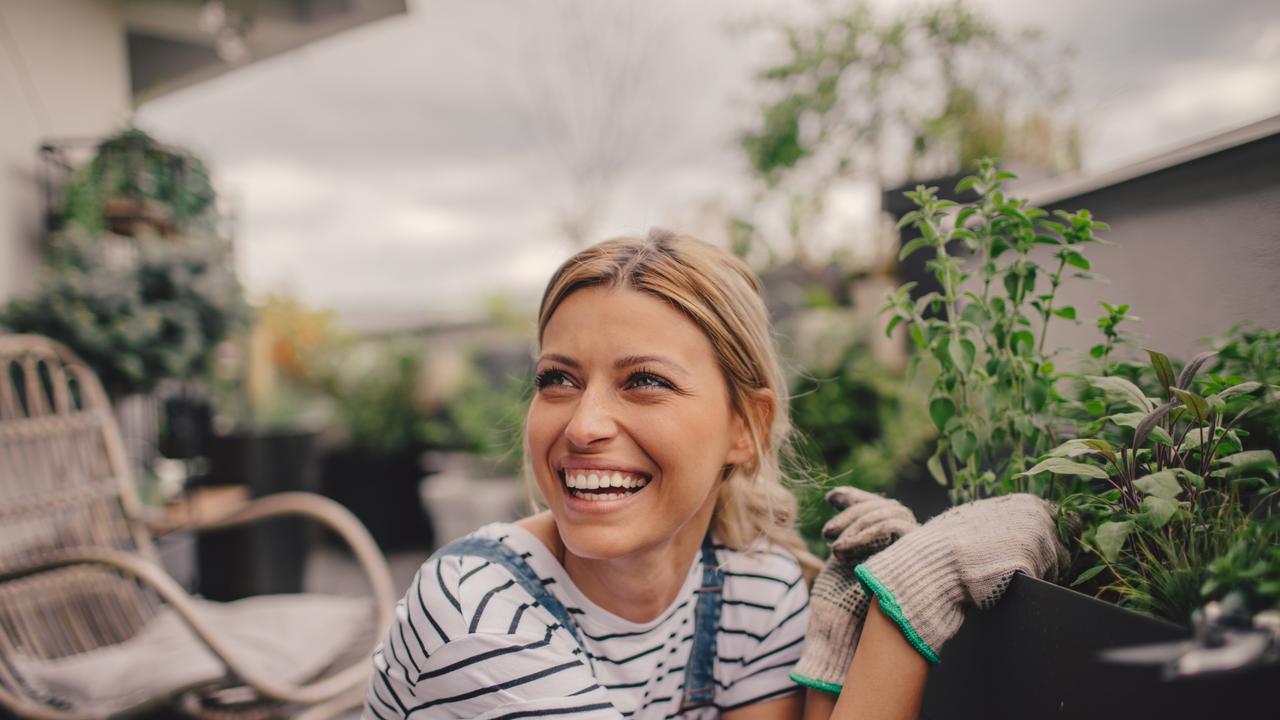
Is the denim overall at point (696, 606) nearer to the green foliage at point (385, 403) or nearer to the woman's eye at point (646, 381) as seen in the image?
the woman's eye at point (646, 381)

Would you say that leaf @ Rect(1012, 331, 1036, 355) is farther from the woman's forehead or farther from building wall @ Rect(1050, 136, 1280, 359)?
the woman's forehead

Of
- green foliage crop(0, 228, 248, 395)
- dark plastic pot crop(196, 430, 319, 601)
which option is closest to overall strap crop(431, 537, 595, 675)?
green foliage crop(0, 228, 248, 395)

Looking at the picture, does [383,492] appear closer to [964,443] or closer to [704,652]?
[704,652]

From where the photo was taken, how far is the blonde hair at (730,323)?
990 millimetres

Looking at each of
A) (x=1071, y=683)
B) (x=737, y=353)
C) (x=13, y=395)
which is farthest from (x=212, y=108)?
(x=1071, y=683)

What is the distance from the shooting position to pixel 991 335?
97 centimetres

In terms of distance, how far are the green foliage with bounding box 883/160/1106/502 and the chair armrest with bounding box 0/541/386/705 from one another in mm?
1516

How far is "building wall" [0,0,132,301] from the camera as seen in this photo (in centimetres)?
289

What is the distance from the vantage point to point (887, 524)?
90 centimetres

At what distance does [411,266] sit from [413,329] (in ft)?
1.88

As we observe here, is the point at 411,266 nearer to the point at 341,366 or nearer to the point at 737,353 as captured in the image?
the point at 341,366

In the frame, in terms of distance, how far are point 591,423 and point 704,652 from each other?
43cm

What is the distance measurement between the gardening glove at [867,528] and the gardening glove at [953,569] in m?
0.08

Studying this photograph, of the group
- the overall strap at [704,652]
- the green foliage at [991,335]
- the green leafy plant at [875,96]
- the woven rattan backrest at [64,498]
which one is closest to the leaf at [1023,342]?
the green foliage at [991,335]
